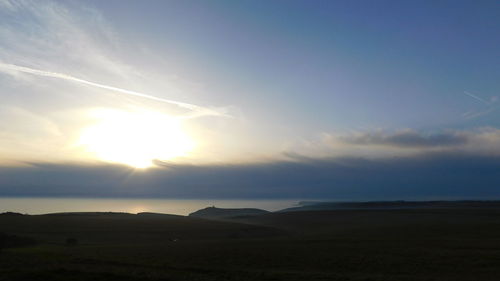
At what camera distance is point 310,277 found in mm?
19953

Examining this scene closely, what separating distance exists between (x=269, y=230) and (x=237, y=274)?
3513 centimetres

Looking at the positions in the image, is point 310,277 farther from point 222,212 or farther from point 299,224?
point 222,212

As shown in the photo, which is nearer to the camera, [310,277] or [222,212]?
[310,277]

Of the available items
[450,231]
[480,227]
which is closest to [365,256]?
[450,231]

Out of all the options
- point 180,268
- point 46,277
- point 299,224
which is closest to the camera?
point 46,277

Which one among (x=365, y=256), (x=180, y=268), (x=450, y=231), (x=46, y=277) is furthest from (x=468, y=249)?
(x=46, y=277)

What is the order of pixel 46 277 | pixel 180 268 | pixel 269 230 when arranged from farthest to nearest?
pixel 269 230, pixel 180 268, pixel 46 277

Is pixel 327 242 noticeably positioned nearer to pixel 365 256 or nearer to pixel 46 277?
pixel 365 256

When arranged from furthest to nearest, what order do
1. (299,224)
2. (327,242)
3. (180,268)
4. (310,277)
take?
(299,224)
(327,242)
(180,268)
(310,277)

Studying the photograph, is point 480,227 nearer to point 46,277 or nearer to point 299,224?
point 299,224

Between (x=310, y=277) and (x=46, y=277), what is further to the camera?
(x=310, y=277)

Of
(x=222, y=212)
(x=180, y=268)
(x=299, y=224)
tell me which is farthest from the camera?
(x=222, y=212)

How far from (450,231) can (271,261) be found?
2532 cm

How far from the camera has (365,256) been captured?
25688 mm
